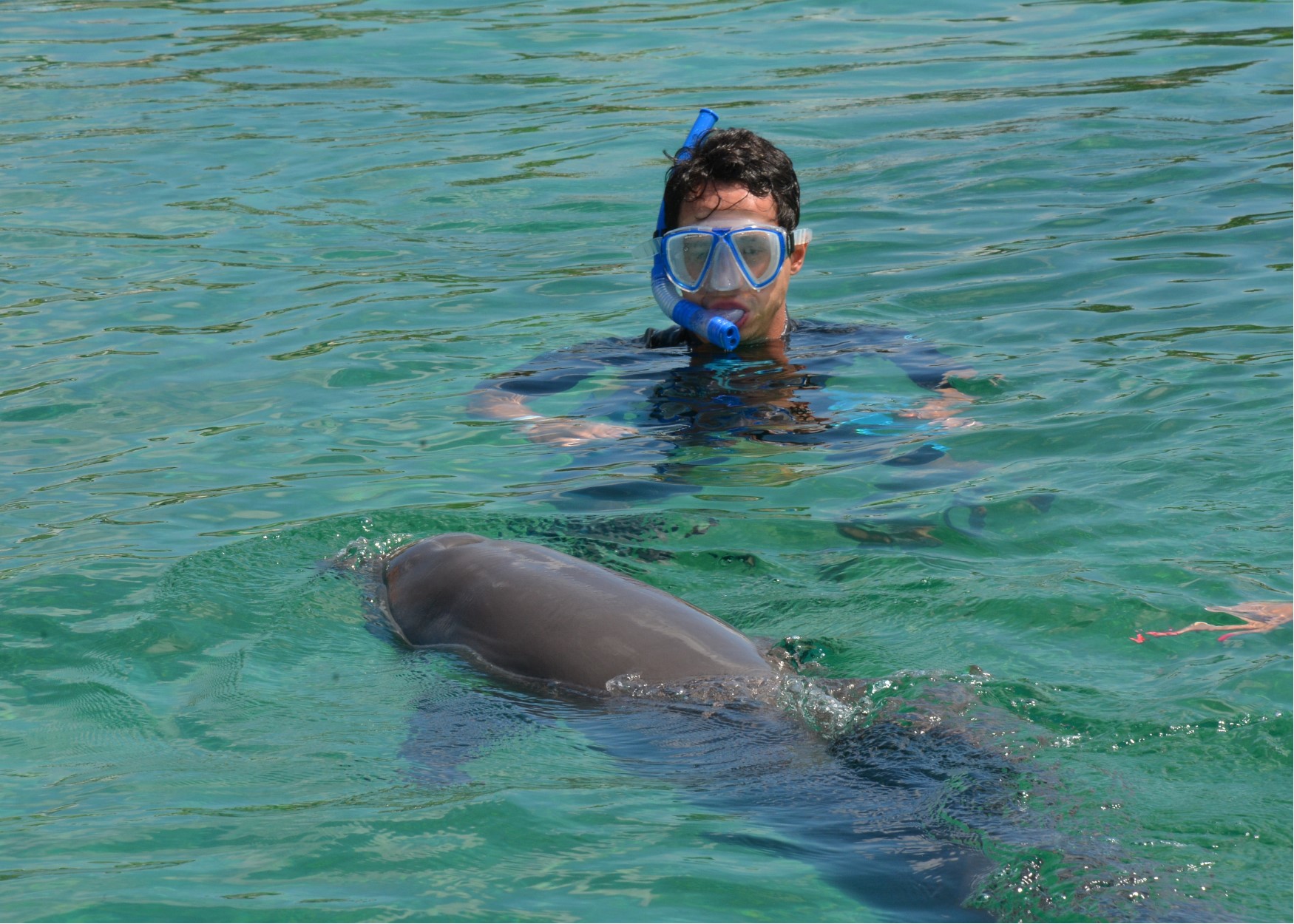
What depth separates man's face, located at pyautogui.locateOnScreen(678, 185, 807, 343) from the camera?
6.58 meters

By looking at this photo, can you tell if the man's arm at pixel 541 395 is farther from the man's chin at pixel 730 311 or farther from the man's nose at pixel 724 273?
the man's nose at pixel 724 273

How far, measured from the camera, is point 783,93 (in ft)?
41.2

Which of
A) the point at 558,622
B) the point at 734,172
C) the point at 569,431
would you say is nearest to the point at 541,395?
the point at 569,431

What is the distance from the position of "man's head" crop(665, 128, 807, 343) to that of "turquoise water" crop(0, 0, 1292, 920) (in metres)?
0.62

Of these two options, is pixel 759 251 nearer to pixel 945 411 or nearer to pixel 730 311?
pixel 730 311

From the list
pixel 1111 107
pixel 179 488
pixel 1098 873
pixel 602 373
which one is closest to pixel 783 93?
pixel 1111 107

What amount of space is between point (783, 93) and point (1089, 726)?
383 inches

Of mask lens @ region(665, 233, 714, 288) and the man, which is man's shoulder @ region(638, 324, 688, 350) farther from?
mask lens @ region(665, 233, 714, 288)

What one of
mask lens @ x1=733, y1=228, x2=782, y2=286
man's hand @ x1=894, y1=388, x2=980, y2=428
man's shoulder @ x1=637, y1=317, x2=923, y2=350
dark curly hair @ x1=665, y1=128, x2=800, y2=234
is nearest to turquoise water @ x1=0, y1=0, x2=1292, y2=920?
man's hand @ x1=894, y1=388, x2=980, y2=428

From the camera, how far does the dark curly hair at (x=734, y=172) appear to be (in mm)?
6684

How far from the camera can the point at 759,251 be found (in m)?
6.44

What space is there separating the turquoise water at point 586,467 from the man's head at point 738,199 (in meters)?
0.62

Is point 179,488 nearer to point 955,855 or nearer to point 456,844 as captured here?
point 456,844

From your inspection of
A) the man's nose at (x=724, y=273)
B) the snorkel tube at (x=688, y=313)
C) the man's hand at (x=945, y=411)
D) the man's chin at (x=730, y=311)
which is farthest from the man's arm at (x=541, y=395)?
the man's hand at (x=945, y=411)
